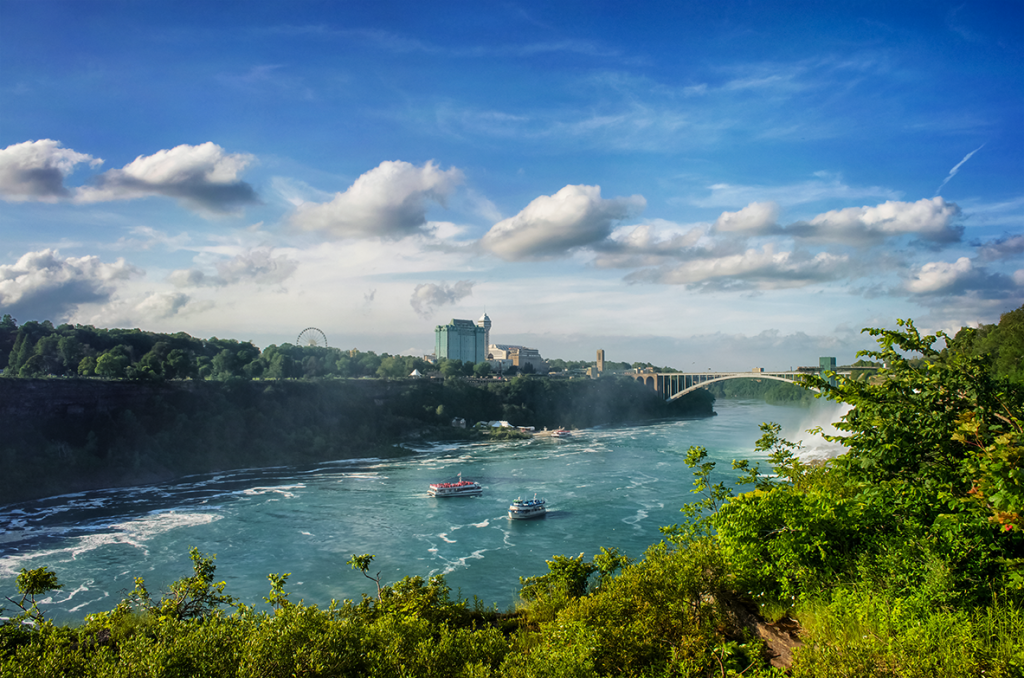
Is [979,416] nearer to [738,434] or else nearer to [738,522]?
[738,522]

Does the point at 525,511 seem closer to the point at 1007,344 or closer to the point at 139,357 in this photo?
the point at 1007,344

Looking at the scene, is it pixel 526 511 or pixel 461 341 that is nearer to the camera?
pixel 526 511

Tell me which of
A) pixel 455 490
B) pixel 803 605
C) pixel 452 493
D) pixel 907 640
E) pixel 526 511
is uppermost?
pixel 907 640

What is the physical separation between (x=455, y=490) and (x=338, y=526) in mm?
7565

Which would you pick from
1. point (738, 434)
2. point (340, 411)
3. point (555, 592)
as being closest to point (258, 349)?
point (340, 411)

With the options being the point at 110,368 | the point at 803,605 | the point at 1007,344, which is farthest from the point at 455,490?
the point at 110,368

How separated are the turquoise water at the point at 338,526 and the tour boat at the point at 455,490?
2.24 feet

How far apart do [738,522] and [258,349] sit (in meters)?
81.6

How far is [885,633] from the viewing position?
578 cm

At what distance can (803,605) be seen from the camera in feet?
23.2

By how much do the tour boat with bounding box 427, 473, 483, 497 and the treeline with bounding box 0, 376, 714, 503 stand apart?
17474mm

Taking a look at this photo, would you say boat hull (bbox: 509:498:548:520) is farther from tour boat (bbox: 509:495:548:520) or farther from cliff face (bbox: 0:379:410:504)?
cliff face (bbox: 0:379:410:504)

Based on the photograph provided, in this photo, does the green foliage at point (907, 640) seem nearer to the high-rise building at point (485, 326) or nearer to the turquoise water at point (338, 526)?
the turquoise water at point (338, 526)

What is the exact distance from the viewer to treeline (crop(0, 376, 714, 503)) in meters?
36.7
